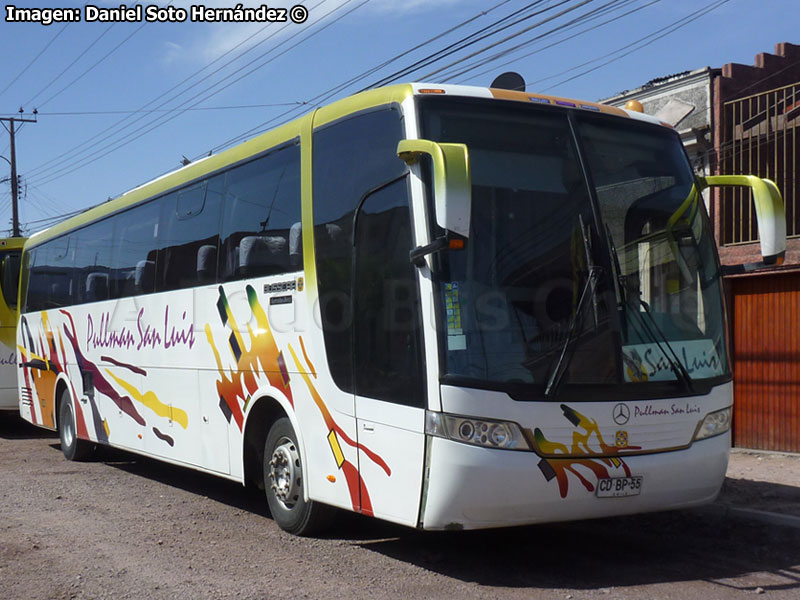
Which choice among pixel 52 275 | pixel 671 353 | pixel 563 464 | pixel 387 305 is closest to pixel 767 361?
pixel 671 353

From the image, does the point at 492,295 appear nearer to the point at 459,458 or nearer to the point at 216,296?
the point at 459,458

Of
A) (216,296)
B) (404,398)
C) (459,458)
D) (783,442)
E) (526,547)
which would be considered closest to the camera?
(459,458)

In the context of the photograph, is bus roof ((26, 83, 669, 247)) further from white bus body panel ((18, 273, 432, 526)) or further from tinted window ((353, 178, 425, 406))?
white bus body panel ((18, 273, 432, 526))

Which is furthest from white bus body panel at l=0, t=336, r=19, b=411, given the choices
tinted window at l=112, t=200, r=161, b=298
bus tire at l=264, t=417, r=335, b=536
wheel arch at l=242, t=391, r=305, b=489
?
bus tire at l=264, t=417, r=335, b=536

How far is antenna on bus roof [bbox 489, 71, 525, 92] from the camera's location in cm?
808

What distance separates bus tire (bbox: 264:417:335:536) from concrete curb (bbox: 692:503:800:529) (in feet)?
10.6

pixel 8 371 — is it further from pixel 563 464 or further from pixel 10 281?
pixel 563 464

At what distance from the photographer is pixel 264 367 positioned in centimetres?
823

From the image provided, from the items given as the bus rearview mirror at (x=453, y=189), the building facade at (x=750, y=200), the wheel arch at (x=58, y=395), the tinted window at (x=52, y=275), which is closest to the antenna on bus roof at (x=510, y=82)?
the bus rearview mirror at (x=453, y=189)

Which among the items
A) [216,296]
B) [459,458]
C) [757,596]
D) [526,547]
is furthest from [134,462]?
[757,596]

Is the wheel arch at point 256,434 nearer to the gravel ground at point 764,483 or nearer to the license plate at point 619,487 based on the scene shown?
the license plate at point 619,487

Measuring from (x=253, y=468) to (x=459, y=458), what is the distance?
3.19 meters

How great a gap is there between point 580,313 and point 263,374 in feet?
10.1

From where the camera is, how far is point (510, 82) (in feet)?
26.8
